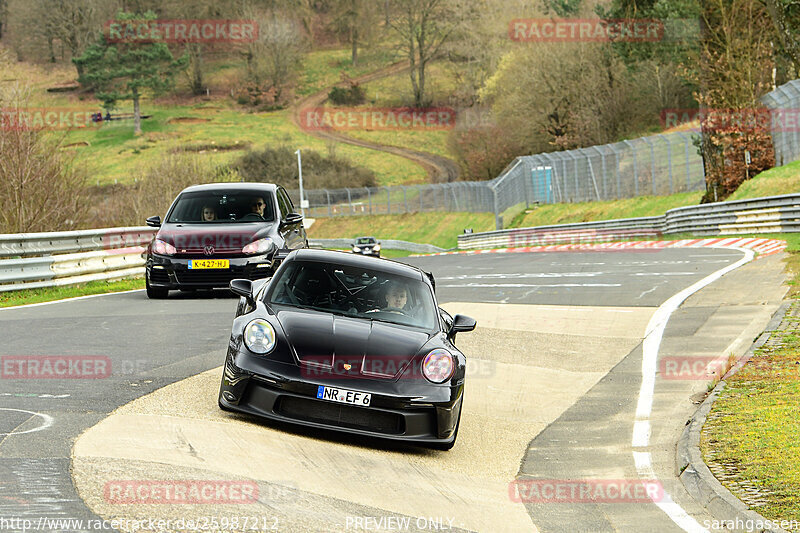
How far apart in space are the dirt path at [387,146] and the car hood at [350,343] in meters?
94.0

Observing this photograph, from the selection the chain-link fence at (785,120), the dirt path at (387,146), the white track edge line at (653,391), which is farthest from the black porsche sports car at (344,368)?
the dirt path at (387,146)

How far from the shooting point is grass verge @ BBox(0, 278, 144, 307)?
1759 cm

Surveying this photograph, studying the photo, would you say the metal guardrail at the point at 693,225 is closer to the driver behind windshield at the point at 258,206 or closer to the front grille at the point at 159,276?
the driver behind windshield at the point at 258,206

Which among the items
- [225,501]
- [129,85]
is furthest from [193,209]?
[129,85]

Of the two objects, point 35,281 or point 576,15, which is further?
point 576,15

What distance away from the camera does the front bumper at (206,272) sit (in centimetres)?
1645

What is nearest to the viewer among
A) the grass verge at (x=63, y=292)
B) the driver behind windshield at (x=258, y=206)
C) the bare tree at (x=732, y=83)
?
the driver behind windshield at (x=258, y=206)

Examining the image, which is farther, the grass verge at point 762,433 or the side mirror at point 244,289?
the side mirror at point 244,289

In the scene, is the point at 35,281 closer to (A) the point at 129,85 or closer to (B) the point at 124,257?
(B) the point at 124,257

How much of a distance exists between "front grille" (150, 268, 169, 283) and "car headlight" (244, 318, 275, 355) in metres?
9.11

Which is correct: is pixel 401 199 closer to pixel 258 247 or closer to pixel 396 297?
pixel 258 247

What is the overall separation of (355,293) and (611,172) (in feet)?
142

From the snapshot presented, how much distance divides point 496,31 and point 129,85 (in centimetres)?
4095

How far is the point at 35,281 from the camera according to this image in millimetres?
18688
